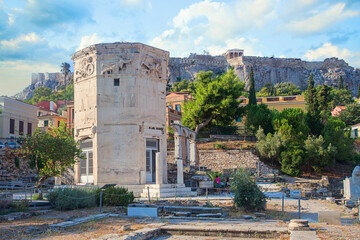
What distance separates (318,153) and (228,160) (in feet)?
30.2

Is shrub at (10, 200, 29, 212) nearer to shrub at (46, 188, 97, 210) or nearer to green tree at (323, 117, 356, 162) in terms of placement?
shrub at (46, 188, 97, 210)

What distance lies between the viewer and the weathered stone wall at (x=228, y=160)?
41.4m

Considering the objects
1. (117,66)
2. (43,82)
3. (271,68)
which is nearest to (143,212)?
(117,66)

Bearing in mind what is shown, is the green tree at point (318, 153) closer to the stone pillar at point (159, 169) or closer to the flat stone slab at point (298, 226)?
the stone pillar at point (159, 169)

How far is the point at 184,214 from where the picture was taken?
1473 cm

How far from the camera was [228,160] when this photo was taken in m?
42.0

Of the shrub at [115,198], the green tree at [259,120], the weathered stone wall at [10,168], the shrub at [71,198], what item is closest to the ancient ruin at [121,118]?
the shrub at [115,198]

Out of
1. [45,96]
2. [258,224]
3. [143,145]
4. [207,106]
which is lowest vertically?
[258,224]

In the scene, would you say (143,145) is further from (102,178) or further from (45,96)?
(45,96)

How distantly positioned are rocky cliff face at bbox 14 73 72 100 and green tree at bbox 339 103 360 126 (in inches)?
4407

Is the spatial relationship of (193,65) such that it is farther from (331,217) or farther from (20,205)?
(331,217)

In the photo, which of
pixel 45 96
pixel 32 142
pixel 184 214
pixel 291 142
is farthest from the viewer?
pixel 45 96

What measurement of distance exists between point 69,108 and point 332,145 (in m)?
34.0

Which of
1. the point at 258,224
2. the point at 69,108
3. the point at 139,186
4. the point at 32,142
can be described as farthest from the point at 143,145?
the point at 69,108
